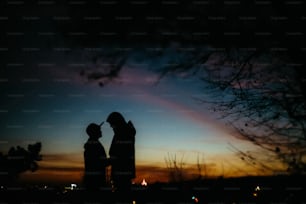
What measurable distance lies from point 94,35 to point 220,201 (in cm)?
213

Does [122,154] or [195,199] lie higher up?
[122,154]

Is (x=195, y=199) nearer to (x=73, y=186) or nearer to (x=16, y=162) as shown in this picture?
(x=73, y=186)

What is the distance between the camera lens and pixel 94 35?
636 centimetres

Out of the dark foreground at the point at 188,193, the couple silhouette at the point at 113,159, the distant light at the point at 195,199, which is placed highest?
the couple silhouette at the point at 113,159

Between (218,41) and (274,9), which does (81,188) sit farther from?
(274,9)

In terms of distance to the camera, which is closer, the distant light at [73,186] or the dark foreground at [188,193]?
the dark foreground at [188,193]

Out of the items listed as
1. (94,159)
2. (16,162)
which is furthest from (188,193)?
(16,162)

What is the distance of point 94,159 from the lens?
595 cm

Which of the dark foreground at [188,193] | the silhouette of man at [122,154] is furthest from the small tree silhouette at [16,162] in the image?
the silhouette of man at [122,154]

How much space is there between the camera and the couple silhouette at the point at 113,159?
593cm

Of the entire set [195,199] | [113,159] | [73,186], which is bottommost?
[195,199]

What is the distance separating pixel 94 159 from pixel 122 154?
0.28 meters

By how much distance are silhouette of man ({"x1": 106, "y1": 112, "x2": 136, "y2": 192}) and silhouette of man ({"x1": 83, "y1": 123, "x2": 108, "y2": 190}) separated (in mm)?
101

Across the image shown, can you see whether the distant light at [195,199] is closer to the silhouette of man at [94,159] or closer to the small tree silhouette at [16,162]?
the silhouette of man at [94,159]
